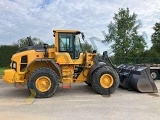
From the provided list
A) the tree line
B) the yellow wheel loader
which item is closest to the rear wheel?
the yellow wheel loader

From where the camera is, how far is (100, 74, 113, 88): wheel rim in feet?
33.5

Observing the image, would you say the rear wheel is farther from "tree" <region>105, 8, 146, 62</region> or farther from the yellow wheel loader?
"tree" <region>105, 8, 146, 62</region>

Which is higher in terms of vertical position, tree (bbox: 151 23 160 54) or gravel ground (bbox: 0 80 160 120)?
tree (bbox: 151 23 160 54)

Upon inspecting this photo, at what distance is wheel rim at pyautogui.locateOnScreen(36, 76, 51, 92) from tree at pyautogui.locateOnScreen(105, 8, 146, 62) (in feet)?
91.6

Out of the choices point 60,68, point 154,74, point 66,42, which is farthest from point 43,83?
point 154,74

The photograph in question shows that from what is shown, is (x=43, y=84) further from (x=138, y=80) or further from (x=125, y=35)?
(x=125, y=35)

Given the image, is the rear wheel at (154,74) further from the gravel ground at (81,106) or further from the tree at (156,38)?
the tree at (156,38)

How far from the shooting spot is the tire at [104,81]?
10141 mm

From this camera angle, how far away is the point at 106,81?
33.6 ft

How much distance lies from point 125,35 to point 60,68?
29.1 meters

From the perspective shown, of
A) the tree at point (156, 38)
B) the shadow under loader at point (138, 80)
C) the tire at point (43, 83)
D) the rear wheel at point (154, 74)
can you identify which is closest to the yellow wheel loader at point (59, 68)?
the tire at point (43, 83)

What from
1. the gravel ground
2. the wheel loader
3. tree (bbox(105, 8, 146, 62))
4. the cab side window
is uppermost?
tree (bbox(105, 8, 146, 62))

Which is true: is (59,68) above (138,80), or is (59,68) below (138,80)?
above

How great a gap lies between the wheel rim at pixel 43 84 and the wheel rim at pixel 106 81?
2.10 metres
